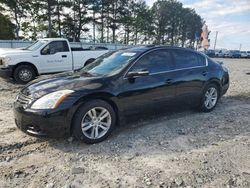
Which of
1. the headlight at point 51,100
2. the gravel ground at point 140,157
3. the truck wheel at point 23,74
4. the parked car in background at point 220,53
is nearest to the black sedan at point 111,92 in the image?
the headlight at point 51,100

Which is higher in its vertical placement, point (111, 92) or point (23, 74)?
point (111, 92)

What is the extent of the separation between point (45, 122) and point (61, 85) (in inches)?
26.9

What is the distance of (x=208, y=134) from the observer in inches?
181

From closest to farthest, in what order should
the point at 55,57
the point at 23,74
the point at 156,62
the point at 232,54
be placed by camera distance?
the point at 156,62 < the point at 23,74 < the point at 55,57 < the point at 232,54

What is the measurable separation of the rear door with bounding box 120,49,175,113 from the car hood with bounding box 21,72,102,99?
58cm

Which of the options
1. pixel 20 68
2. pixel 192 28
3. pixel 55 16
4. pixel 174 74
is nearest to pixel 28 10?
pixel 55 16

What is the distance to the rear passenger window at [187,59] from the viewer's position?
→ 17.5 ft

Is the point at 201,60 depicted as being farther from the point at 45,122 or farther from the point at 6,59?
the point at 6,59

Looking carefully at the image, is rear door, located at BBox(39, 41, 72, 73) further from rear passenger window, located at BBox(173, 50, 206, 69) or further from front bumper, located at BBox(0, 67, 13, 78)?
rear passenger window, located at BBox(173, 50, 206, 69)

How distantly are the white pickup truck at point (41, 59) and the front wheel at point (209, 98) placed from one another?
6.37m

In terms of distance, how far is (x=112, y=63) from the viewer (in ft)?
15.8

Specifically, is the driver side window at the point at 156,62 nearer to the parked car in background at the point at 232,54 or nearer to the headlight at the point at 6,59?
the headlight at the point at 6,59

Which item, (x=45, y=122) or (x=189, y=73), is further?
(x=189, y=73)

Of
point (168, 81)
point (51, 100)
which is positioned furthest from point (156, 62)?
point (51, 100)
